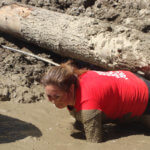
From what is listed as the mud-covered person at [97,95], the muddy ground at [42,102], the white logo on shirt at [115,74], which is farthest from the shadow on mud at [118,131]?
the white logo on shirt at [115,74]

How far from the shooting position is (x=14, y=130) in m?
3.10

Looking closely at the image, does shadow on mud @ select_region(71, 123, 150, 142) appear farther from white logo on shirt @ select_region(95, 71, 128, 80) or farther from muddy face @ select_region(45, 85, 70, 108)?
white logo on shirt @ select_region(95, 71, 128, 80)

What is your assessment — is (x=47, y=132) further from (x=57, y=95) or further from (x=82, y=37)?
(x=82, y=37)

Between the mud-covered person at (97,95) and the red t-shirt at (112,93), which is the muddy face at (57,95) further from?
the red t-shirt at (112,93)

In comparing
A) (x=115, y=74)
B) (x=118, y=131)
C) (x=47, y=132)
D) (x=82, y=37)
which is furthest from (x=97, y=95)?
(x=82, y=37)

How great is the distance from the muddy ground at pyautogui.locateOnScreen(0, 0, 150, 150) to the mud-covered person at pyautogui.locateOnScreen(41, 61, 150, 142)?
21cm

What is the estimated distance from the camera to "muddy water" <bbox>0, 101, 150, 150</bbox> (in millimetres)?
2721

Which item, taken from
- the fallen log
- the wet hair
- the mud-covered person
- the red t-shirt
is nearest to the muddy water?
the mud-covered person

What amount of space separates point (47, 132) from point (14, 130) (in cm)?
37

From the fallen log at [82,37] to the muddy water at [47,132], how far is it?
77cm

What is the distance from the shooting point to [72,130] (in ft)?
10.4

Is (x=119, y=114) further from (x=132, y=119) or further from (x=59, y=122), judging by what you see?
(x=59, y=122)

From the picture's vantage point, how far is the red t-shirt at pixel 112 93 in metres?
2.70

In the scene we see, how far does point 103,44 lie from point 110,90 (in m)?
0.92
